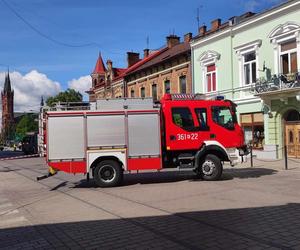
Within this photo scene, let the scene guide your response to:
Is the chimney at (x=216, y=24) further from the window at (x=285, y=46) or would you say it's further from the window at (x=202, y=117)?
the window at (x=202, y=117)

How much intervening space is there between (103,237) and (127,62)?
154 ft

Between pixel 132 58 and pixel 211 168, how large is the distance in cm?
3917

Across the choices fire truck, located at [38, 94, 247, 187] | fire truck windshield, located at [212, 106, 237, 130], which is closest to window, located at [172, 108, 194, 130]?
fire truck, located at [38, 94, 247, 187]

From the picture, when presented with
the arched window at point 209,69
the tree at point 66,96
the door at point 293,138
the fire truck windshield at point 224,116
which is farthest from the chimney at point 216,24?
the tree at point 66,96

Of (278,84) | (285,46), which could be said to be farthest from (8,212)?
(285,46)

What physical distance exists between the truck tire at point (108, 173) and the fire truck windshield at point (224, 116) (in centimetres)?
392

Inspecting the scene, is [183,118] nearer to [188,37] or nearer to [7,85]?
[188,37]

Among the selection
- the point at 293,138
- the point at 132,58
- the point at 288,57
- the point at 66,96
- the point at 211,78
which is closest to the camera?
the point at 288,57

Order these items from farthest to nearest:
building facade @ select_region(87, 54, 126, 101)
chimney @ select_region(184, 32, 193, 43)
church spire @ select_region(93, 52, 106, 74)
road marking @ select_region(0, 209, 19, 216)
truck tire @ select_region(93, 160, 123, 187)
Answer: church spire @ select_region(93, 52, 106, 74), building facade @ select_region(87, 54, 126, 101), chimney @ select_region(184, 32, 193, 43), truck tire @ select_region(93, 160, 123, 187), road marking @ select_region(0, 209, 19, 216)

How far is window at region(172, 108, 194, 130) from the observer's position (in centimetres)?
1574

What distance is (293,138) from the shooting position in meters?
24.5

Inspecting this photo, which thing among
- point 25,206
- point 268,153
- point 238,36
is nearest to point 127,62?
point 238,36

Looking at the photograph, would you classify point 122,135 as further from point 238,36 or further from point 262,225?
point 238,36

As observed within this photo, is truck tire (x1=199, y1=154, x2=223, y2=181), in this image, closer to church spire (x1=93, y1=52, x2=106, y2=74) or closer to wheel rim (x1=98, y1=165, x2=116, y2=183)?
wheel rim (x1=98, y1=165, x2=116, y2=183)
